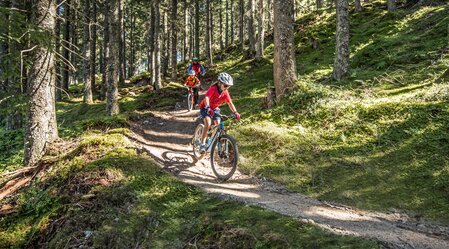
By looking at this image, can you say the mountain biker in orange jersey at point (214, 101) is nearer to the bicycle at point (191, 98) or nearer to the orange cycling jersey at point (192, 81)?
the orange cycling jersey at point (192, 81)

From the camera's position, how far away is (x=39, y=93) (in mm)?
8289

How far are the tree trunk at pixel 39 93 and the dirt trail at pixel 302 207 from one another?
8.98ft

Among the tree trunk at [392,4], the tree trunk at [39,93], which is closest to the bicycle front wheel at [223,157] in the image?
the tree trunk at [39,93]

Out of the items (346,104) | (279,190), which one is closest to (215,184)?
(279,190)

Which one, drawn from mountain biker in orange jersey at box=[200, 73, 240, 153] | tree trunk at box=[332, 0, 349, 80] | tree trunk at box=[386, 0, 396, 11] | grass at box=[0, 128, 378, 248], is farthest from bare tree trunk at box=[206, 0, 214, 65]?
grass at box=[0, 128, 378, 248]

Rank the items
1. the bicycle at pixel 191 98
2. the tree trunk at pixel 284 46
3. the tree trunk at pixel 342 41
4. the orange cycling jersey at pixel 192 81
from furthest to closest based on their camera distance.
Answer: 1. the bicycle at pixel 191 98
2. the orange cycling jersey at pixel 192 81
3. the tree trunk at pixel 342 41
4. the tree trunk at pixel 284 46

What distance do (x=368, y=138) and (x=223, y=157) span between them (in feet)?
12.9

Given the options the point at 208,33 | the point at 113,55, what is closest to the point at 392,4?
the point at 208,33

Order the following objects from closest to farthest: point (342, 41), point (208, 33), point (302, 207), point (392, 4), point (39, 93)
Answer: point (302, 207), point (39, 93), point (342, 41), point (392, 4), point (208, 33)

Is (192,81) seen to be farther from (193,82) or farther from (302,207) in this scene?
(302,207)

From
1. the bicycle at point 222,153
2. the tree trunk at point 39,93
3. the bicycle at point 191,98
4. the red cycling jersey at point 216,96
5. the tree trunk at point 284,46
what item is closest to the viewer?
the bicycle at point 222,153

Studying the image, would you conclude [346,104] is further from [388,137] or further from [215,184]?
[215,184]

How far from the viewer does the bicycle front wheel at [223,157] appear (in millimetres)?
7605

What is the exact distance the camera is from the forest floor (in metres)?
4.98
